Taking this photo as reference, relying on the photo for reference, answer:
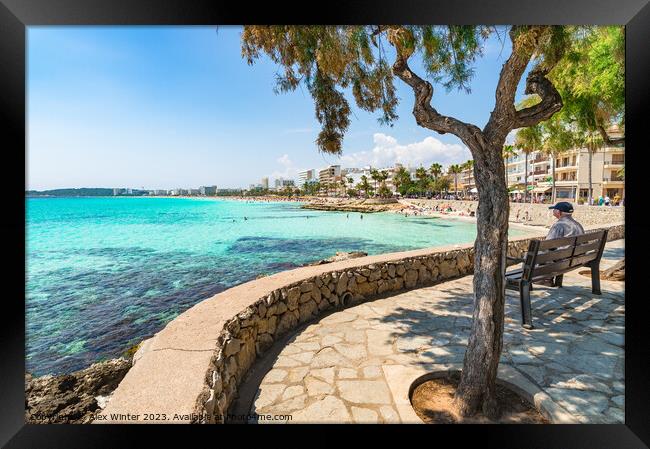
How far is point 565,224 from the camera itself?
468cm

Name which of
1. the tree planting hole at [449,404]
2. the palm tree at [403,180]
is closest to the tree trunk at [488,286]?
the tree planting hole at [449,404]

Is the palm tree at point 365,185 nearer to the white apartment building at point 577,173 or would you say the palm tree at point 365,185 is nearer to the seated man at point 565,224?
the white apartment building at point 577,173

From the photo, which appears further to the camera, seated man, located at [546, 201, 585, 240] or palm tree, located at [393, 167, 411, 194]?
palm tree, located at [393, 167, 411, 194]

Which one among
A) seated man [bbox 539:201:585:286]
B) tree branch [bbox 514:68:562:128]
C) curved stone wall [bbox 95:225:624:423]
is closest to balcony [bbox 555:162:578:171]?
seated man [bbox 539:201:585:286]

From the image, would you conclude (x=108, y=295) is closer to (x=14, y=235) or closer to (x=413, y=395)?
(x=14, y=235)

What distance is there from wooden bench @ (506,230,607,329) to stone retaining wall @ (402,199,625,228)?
72 cm

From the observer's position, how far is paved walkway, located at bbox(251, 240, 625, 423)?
95.5 inches

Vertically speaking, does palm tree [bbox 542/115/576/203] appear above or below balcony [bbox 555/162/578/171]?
below

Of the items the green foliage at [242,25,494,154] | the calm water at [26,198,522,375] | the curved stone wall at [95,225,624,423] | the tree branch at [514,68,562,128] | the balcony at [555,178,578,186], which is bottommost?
the calm water at [26,198,522,375]

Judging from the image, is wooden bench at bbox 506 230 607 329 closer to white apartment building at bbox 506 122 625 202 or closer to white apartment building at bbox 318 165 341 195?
white apartment building at bbox 506 122 625 202

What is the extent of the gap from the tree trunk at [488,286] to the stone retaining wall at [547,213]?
41.8 inches

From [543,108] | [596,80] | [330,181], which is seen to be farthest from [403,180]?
[543,108]

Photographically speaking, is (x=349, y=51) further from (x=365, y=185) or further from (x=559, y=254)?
(x=365, y=185)
